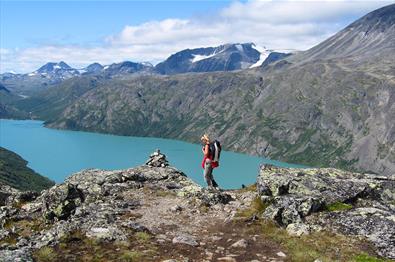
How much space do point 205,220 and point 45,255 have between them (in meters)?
11.2

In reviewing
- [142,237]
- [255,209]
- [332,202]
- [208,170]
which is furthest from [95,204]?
[332,202]

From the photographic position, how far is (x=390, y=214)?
1240 inches

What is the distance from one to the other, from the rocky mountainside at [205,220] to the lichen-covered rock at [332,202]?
→ 0.07 metres

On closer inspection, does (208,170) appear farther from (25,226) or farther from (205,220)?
(25,226)

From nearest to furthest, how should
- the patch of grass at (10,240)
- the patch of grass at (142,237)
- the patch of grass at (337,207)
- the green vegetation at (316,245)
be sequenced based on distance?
the green vegetation at (316,245)
the patch of grass at (142,237)
the patch of grass at (10,240)
the patch of grass at (337,207)

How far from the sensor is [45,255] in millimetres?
24266

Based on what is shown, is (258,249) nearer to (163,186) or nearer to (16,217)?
(163,186)

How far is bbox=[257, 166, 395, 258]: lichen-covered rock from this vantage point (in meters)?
29.5

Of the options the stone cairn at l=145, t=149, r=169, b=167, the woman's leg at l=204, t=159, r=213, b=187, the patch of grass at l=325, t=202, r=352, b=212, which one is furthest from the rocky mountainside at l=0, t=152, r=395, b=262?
the stone cairn at l=145, t=149, r=169, b=167

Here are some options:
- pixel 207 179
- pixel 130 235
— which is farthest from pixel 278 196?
pixel 130 235

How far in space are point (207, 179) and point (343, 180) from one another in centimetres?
1138

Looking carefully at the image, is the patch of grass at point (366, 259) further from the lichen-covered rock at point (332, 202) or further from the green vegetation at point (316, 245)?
the lichen-covered rock at point (332, 202)

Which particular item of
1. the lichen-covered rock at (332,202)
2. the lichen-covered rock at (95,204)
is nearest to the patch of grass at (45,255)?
the lichen-covered rock at (95,204)

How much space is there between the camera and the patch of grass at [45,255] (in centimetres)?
2385
